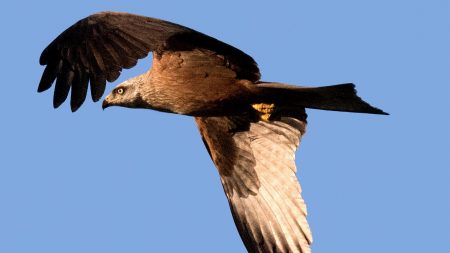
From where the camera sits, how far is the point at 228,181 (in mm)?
13844

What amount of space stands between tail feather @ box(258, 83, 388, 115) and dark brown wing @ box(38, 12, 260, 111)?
61cm

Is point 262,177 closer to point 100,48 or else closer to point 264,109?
point 264,109

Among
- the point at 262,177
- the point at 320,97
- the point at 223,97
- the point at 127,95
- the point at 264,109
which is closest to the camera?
the point at 320,97

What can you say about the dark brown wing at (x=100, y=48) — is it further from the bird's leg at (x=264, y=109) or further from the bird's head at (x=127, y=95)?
the bird's leg at (x=264, y=109)

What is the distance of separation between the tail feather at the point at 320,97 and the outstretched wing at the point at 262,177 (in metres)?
1.01

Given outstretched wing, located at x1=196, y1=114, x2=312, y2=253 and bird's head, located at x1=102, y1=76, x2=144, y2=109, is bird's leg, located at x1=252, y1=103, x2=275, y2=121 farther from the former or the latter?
bird's head, located at x1=102, y1=76, x2=144, y2=109

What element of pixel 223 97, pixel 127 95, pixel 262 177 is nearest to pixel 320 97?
pixel 223 97

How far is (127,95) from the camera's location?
12.8 meters

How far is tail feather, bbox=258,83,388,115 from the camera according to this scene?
1182cm

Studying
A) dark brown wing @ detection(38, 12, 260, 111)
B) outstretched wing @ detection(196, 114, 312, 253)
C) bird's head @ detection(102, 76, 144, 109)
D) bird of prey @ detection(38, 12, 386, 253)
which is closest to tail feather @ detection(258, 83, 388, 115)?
bird of prey @ detection(38, 12, 386, 253)

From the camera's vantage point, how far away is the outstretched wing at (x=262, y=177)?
1327 centimetres

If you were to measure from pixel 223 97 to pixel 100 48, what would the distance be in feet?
4.92

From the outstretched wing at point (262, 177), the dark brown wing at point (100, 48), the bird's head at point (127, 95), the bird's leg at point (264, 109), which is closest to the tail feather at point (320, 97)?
the bird's leg at point (264, 109)

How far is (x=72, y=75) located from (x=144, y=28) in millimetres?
848
